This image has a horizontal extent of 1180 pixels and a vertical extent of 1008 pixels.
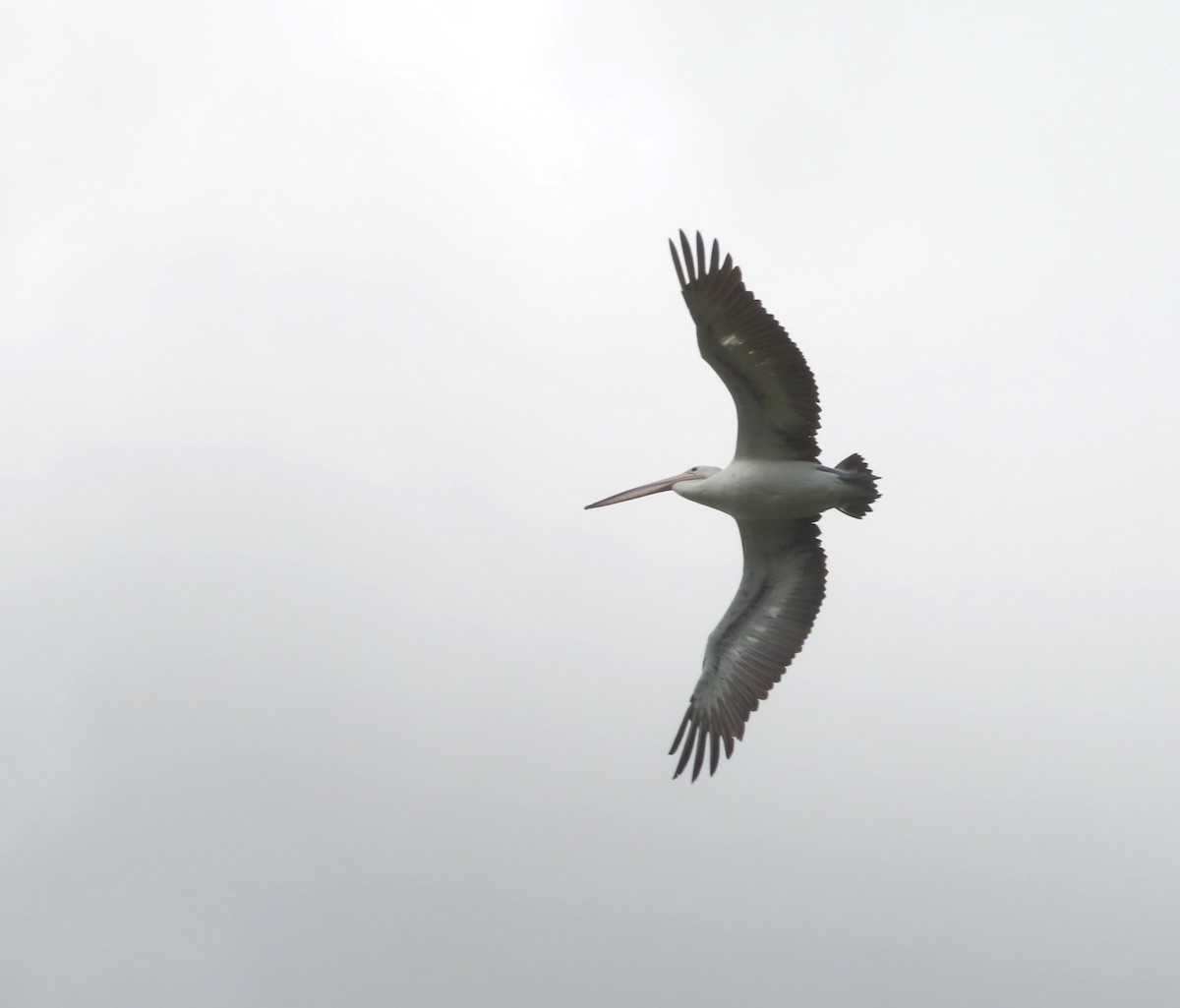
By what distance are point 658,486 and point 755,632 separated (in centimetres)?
192

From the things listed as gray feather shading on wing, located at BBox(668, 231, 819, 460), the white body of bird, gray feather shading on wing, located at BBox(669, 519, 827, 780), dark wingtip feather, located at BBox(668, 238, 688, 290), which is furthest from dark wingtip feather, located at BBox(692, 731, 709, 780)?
dark wingtip feather, located at BBox(668, 238, 688, 290)

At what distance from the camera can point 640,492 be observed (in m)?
17.0

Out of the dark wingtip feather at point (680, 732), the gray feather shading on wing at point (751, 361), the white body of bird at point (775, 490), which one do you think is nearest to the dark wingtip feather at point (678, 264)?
the gray feather shading on wing at point (751, 361)

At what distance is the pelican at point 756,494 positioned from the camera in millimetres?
14406

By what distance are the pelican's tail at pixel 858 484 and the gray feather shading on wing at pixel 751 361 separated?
0.35 meters

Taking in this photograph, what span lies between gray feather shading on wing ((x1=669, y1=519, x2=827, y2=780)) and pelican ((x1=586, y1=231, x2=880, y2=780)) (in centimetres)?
1

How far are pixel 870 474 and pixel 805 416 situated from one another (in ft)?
2.84

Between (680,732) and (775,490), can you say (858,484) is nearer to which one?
(775,490)

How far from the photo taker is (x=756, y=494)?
50.8ft

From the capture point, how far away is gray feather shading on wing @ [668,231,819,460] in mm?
14305

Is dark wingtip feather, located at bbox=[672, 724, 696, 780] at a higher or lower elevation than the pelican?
lower

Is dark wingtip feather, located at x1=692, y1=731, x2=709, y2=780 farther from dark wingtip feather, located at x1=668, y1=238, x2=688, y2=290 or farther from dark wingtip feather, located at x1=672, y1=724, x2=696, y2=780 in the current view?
dark wingtip feather, located at x1=668, y1=238, x2=688, y2=290

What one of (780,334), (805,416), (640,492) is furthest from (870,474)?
(640,492)

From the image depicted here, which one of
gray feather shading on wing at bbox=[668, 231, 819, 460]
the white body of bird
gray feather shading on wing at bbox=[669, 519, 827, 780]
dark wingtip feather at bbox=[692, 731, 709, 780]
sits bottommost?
dark wingtip feather at bbox=[692, 731, 709, 780]
